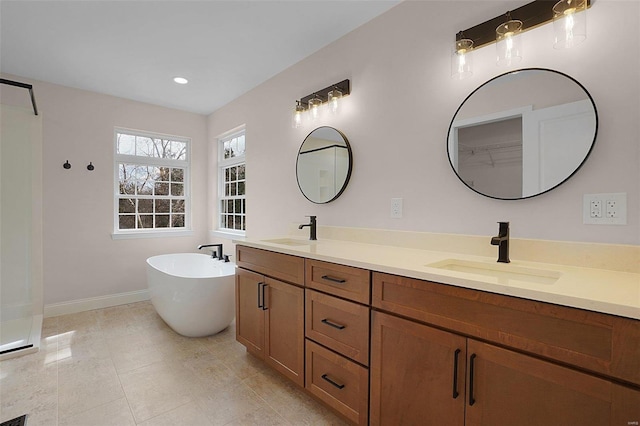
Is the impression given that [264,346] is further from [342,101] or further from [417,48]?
[417,48]

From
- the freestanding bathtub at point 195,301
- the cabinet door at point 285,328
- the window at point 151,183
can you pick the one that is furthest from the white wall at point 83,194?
the cabinet door at point 285,328

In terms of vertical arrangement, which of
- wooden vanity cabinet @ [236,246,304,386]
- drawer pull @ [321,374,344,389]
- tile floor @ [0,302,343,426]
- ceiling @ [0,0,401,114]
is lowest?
tile floor @ [0,302,343,426]

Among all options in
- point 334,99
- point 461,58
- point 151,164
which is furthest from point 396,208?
point 151,164

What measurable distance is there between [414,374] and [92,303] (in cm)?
391

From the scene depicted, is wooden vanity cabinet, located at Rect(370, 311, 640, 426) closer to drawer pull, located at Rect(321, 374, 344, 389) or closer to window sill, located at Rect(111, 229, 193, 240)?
drawer pull, located at Rect(321, 374, 344, 389)

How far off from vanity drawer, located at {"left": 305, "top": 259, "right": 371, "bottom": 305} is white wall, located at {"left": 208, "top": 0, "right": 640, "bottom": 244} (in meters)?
0.64

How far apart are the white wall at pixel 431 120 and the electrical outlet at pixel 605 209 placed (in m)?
0.02

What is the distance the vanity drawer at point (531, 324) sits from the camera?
86cm

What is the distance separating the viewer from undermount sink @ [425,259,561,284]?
1.34 m

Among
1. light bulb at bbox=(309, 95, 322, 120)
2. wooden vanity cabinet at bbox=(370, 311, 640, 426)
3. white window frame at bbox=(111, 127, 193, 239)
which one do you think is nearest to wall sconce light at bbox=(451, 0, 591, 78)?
light bulb at bbox=(309, 95, 322, 120)

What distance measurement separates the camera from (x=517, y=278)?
141 centimetres

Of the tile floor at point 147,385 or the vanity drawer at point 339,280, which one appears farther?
the tile floor at point 147,385

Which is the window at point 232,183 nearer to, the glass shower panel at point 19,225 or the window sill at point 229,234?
the window sill at point 229,234

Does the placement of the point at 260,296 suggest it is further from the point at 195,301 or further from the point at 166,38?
the point at 166,38
